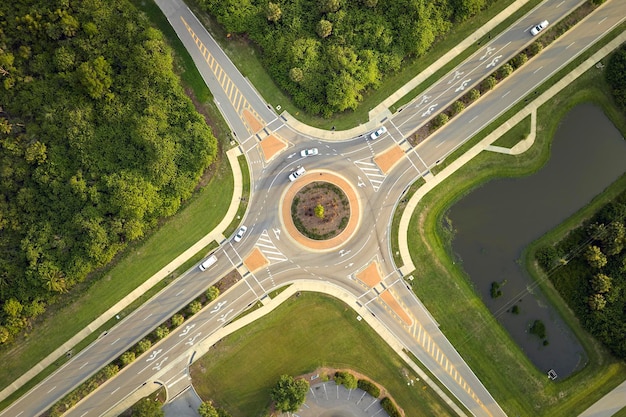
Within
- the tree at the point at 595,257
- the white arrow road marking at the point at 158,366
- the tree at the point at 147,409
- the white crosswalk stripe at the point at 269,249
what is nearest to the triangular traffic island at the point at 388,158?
the white crosswalk stripe at the point at 269,249

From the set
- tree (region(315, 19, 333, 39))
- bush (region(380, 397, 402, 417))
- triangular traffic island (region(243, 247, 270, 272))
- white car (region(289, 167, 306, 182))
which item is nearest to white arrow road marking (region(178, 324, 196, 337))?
triangular traffic island (region(243, 247, 270, 272))

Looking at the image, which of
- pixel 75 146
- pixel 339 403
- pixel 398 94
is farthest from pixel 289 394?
pixel 398 94

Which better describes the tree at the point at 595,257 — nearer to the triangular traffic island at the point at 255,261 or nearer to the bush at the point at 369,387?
the bush at the point at 369,387

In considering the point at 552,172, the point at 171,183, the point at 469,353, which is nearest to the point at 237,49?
the point at 171,183

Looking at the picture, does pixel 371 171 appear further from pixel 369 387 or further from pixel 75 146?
pixel 75 146

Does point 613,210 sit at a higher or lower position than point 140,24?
lower

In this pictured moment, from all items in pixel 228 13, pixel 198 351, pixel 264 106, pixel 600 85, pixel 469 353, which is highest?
pixel 228 13

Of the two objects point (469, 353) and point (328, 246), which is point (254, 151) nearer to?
point (328, 246)
